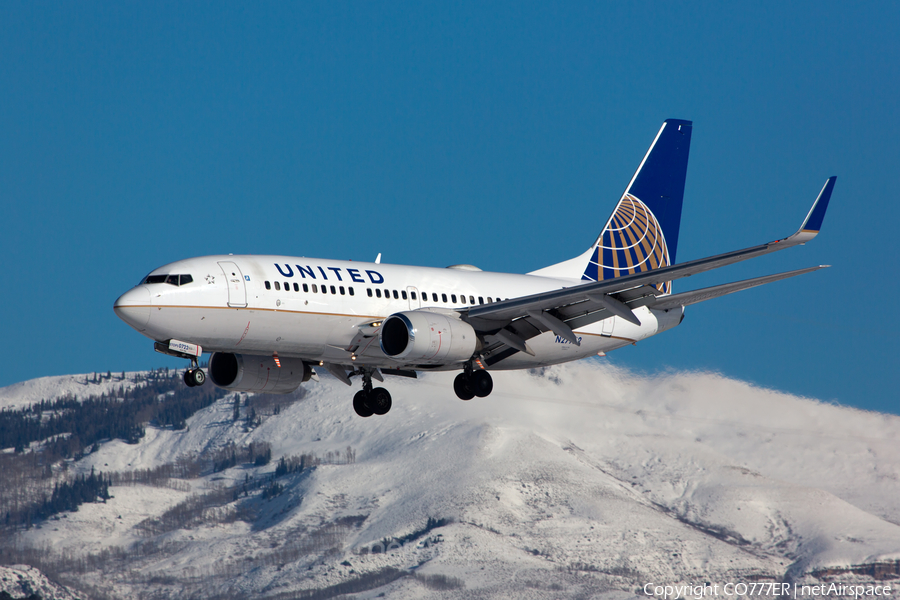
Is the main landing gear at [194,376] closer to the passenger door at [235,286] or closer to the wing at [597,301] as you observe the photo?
the passenger door at [235,286]

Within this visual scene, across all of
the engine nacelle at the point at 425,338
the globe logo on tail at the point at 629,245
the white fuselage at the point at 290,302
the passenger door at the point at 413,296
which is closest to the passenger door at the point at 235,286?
the white fuselage at the point at 290,302

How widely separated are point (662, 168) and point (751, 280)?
16.9m

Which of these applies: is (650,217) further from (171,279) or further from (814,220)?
(171,279)

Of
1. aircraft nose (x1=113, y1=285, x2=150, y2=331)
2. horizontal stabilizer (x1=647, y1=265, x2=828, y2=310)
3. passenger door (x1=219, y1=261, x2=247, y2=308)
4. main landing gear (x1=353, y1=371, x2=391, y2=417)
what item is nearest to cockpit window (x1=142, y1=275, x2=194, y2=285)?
aircraft nose (x1=113, y1=285, x2=150, y2=331)

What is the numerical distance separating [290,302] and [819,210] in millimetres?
17990

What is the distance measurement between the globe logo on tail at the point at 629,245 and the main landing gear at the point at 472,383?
417 inches

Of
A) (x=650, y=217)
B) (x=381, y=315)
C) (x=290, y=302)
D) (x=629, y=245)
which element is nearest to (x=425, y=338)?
(x=381, y=315)

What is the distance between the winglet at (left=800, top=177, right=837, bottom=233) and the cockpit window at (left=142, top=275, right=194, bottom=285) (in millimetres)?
20239

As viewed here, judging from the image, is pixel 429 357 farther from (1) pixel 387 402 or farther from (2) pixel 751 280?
(2) pixel 751 280

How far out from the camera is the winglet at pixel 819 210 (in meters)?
36.4

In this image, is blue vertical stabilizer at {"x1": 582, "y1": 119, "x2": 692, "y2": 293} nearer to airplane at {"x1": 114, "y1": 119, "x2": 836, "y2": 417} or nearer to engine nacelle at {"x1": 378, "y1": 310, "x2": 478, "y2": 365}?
airplane at {"x1": 114, "y1": 119, "x2": 836, "y2": 417}

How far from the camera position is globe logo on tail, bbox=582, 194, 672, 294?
176 ft

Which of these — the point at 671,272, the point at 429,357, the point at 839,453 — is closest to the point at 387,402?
the point at 429,357

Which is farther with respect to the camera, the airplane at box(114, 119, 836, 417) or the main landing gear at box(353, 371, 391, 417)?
the main landing gear at box(353, 371, 391, 417)
